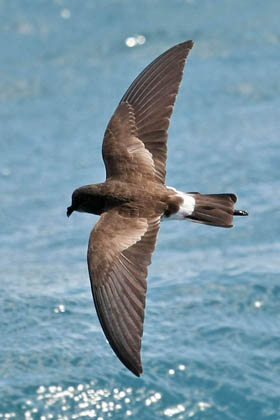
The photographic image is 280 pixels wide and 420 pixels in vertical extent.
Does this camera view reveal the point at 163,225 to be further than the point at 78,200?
Yes

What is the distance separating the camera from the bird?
508 centimetres

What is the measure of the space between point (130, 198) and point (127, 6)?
6.02 m

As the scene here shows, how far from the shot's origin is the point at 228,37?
1084cm

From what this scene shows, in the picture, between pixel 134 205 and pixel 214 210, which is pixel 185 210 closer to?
pixel 214 210

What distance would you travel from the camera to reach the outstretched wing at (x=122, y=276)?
4941 mm

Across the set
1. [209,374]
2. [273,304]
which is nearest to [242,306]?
[273,304]

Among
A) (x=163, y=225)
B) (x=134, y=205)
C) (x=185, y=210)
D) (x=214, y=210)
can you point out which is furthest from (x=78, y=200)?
(x=163, y=225)

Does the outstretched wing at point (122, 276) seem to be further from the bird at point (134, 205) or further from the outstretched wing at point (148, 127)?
the outstretched wing at point (148, 127)

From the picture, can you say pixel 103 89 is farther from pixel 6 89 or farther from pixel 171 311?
pixel 171 311

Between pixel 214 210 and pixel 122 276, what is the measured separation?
2.62ft

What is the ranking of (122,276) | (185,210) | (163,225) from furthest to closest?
(163,225) < (185,210) < (122,276)

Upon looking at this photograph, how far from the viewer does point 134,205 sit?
5.79 metres

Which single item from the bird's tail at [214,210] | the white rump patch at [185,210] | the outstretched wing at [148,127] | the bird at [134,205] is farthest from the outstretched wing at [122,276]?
the outstretched wing at [148,127]

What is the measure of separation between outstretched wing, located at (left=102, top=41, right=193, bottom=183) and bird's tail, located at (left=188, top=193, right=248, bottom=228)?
409 mm
